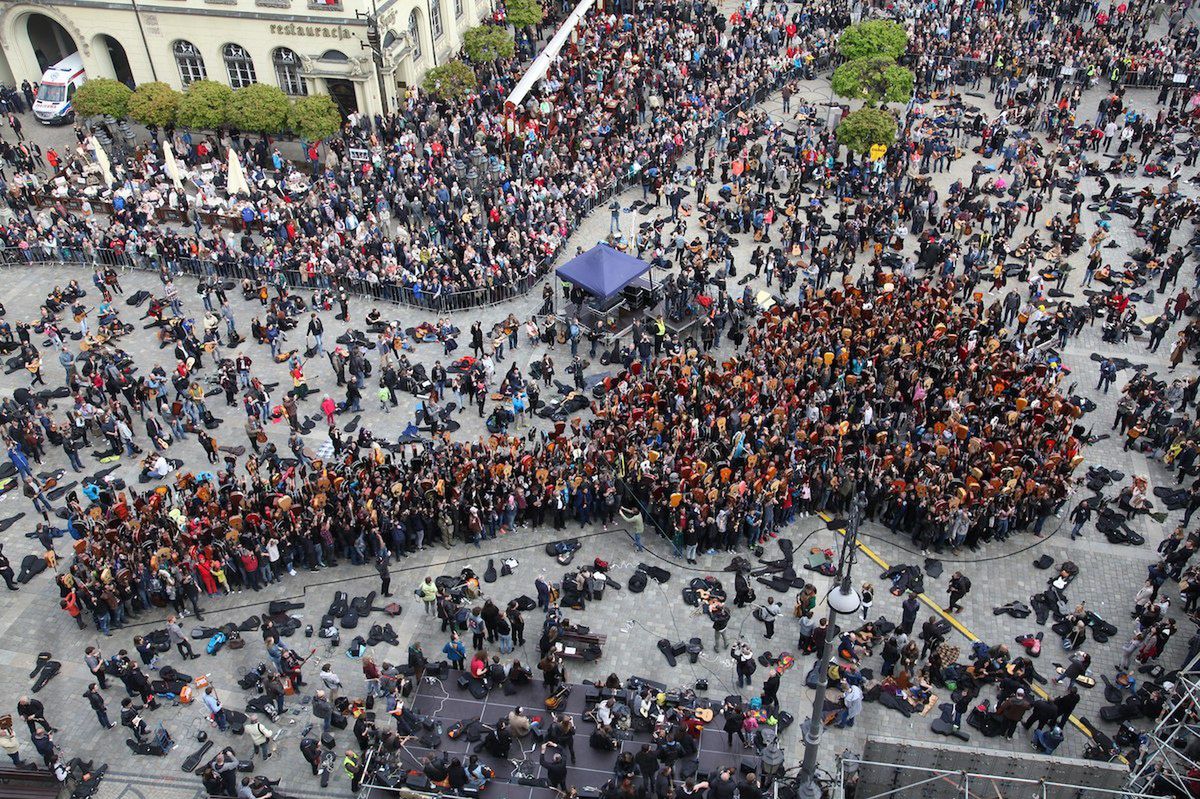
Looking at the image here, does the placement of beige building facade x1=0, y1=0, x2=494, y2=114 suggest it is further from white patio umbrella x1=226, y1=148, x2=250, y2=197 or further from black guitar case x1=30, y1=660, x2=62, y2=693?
black guitar case x1=30, y1=660, x2=62, y2=693

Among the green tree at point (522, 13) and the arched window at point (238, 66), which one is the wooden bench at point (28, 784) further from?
the green tree at point (522, 13)

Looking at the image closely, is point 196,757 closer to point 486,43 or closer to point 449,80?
point 449,80

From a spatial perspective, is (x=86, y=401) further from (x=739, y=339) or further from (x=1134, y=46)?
(x=1134, y=46)

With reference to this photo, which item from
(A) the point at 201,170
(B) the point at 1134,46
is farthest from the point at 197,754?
(B) the point at 1134,46

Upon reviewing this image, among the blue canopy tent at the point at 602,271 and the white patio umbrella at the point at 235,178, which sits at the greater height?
the white patio umbrella at the point at 235,178

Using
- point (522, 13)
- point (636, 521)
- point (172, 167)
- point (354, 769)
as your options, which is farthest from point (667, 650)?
point (522, 13)

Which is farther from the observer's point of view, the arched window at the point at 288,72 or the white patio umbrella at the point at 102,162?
the arched window at the point at 288,72

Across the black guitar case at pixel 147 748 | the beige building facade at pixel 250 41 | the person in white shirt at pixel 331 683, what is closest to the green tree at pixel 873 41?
the beige building facade at pixel 250 41
